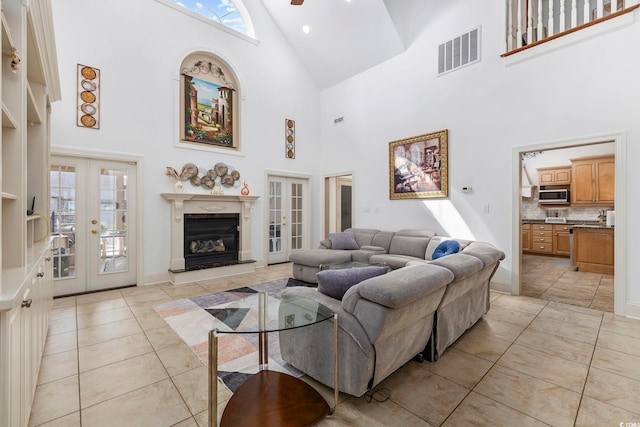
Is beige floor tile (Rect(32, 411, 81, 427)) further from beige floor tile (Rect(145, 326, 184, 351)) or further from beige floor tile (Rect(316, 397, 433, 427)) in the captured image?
beige floor tile (Rect(316, 397, 433, 427))

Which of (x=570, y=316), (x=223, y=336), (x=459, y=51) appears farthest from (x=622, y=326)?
(x=459, y=51)

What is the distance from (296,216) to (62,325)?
456cm

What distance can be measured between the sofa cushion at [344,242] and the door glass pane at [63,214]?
13.5 feet

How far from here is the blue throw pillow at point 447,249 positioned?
161 inches

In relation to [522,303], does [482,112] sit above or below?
above

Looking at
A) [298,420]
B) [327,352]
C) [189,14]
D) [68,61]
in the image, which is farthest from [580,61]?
[68,61]

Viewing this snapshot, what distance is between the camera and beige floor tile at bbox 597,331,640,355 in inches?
103

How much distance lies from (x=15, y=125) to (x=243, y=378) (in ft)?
7.15

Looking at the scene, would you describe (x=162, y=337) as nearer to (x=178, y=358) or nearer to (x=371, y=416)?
(x=178, y=358)

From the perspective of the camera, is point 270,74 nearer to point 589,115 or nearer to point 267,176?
point 267,176

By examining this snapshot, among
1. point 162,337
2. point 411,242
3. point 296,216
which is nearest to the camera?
point 162,337

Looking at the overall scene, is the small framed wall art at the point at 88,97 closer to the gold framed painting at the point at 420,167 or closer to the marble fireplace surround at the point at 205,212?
the marble fireplace surround at the point at 205,212

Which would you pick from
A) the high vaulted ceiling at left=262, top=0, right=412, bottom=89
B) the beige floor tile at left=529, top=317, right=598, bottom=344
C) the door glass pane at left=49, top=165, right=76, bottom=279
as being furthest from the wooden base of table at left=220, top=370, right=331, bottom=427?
the high vaulted ceiling at left=262, top=0, right=412, bottom=89

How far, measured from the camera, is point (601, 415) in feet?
5.92
